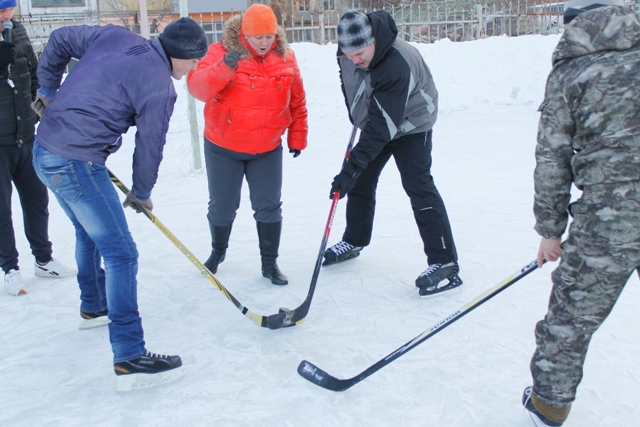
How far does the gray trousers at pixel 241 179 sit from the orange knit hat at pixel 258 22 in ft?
2.15

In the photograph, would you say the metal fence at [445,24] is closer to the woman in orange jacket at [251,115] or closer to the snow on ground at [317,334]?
the snow on ground at [317,334]

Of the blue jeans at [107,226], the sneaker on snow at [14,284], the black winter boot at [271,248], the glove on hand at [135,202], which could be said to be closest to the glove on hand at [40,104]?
the blue jeans at [107,226]

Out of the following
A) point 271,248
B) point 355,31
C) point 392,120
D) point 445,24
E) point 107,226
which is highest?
point 445,24

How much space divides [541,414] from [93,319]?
6.90 ft

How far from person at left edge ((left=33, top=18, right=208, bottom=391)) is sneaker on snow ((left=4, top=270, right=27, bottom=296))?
1.16 m

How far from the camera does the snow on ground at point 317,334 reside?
231 cm

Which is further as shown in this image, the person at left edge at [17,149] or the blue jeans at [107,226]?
the person at left edge at [17,149]

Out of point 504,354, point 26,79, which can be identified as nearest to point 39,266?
point 26,79

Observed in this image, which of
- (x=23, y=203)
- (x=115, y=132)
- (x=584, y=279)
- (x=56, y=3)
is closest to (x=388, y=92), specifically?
(x=115, y=132)

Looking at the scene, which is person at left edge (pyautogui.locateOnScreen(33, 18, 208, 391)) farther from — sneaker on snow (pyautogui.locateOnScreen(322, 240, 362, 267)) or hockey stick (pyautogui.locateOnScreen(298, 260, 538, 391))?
sneaker on snow (pyautogui.locateOnScreen(322, 240, 362, 267))

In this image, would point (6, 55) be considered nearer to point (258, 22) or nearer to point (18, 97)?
point (18, 97)

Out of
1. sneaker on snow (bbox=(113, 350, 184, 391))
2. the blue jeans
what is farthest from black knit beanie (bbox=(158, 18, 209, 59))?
sneaker on snow (bbox=(113, 350, 184, 391))

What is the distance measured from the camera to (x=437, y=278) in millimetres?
3320

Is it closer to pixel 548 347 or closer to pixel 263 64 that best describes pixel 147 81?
pixel 263 64
